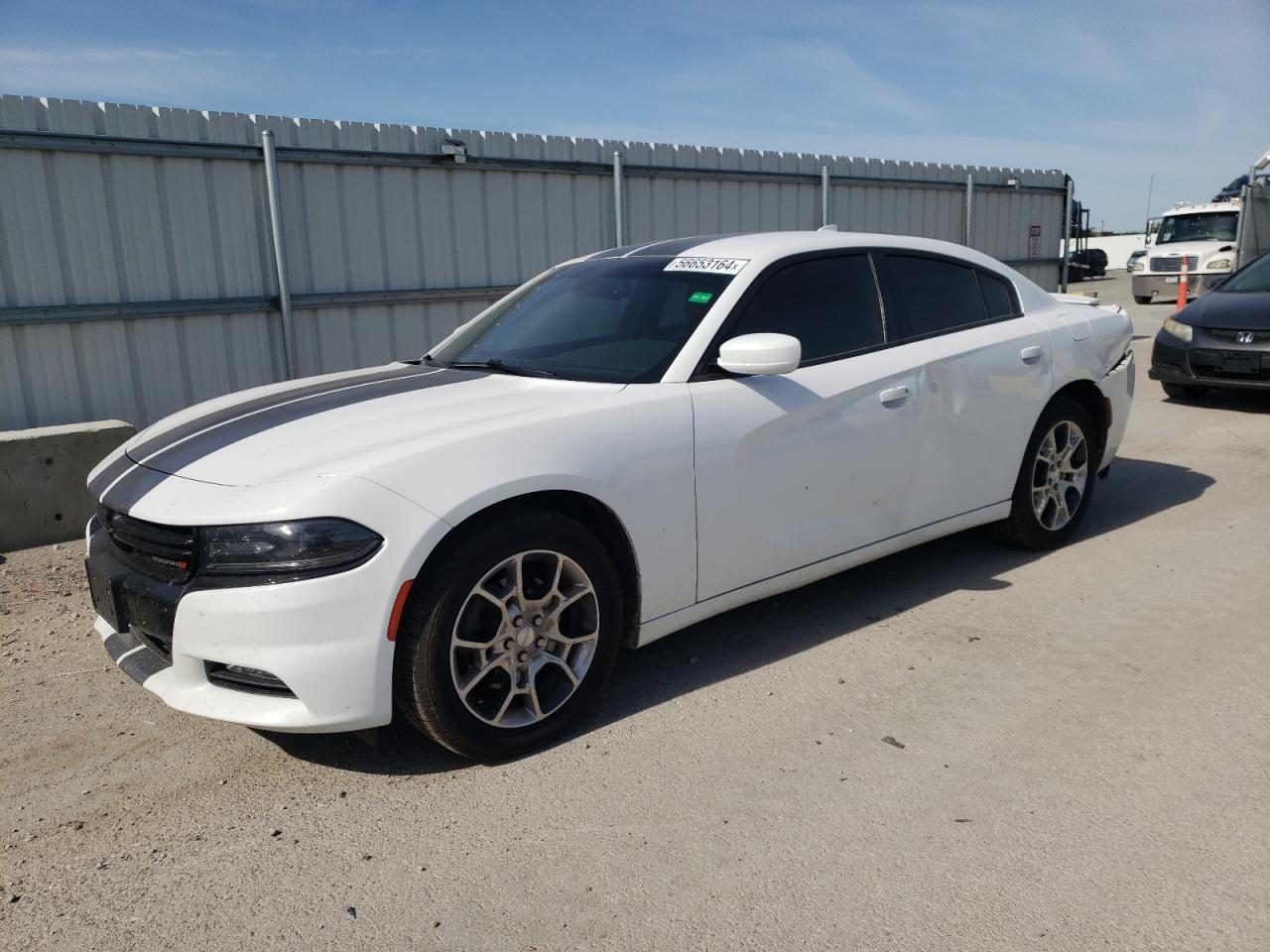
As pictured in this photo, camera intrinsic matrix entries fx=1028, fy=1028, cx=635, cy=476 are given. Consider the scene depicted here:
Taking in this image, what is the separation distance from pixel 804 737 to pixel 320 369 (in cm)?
559

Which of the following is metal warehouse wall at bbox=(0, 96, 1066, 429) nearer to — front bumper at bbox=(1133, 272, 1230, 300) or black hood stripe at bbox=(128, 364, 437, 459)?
black hood stripe at bbox=(128, 364, 437, 459)

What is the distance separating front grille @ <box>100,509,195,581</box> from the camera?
9.84 ft

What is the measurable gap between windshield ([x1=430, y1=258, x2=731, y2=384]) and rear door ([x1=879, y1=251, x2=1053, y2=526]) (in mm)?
1059

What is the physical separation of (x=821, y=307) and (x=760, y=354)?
76cm

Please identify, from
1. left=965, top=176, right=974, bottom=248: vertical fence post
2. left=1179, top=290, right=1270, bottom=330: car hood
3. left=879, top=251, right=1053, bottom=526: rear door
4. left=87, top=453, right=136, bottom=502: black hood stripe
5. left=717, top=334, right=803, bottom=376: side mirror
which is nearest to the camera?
left=87, top=453, right=136, bottom=502: black hood stripe

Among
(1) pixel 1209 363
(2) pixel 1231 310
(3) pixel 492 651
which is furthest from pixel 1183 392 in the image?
(3) pixel 492 651

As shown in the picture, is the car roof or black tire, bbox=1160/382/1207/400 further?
black tire, bbox=1160/382/1207/400

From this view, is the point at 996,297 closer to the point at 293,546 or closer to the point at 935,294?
the point at 935,294

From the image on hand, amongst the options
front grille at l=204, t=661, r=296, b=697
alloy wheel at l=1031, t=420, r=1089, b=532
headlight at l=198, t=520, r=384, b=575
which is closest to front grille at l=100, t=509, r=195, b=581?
headlight at l=198, t=520, r=384, b=575

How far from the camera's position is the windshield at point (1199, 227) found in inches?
836

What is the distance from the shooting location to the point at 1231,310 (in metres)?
9.07

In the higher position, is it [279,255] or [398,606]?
[279,255]

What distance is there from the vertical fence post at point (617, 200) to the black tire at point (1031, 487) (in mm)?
5114

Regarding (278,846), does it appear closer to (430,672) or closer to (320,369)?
(430,672)
